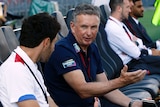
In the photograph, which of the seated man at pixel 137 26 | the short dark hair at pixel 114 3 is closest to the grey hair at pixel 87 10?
the short dark hair at pixel 114 3

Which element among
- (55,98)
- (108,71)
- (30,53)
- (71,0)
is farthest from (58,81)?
(71,0)

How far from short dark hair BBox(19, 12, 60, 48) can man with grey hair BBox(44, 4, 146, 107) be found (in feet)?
2.12

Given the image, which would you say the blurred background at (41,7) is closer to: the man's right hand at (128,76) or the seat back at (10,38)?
the seat back at (10,38)

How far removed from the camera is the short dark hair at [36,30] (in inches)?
133

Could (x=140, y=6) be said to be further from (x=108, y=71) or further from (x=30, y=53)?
(x=30, y=53)

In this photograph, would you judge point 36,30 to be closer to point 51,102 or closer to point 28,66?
point 28,66

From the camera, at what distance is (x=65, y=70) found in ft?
13.2

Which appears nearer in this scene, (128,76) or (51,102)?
(128,76)

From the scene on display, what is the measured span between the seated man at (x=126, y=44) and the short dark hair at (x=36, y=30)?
2602 mm

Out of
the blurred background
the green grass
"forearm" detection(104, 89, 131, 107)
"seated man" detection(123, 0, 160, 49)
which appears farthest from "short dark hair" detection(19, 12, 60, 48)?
the green grass

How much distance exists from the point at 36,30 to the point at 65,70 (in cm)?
72

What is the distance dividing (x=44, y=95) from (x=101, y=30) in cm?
255

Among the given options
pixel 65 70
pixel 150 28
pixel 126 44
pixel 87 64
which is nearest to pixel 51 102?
pixel 65 70

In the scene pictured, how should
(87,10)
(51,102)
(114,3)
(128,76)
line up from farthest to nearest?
(114,3), (87,10), (51,102), (128,76)
